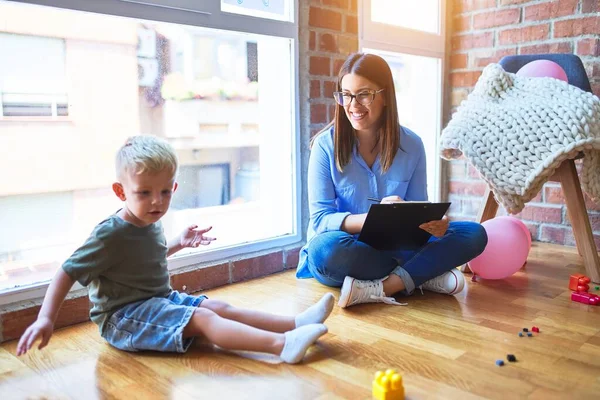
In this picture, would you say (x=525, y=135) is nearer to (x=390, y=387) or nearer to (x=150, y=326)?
(x=390, y=387)

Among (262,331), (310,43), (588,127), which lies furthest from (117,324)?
(588,127)

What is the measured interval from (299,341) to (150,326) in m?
0.33

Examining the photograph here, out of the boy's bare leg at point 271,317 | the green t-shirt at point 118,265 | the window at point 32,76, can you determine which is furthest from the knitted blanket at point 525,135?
the window at point 32,76

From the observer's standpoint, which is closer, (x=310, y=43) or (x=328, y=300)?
(x=328, y=300)

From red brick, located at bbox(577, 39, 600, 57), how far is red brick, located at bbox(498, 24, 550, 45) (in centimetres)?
15

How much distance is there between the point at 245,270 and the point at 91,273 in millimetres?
739

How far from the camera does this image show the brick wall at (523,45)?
224cm

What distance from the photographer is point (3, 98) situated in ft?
4.54

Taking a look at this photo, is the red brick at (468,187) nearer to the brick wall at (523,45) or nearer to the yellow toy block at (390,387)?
the brick wall at (523,45)

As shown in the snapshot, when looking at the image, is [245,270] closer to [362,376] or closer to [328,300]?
[328,300]

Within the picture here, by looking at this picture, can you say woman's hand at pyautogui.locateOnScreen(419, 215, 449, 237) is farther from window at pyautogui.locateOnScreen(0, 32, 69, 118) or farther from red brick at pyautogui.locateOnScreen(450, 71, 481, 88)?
red brick at pyautogui.locateOnScreen(450, 71, 481, 88)

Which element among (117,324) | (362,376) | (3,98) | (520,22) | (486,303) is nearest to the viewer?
(362,376)

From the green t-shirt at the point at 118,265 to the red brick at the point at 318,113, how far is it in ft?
2.84

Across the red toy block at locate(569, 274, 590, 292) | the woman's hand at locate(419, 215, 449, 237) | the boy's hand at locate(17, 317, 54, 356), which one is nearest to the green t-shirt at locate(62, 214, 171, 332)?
the boy's hand at locate(17, 317, 54, 356)
